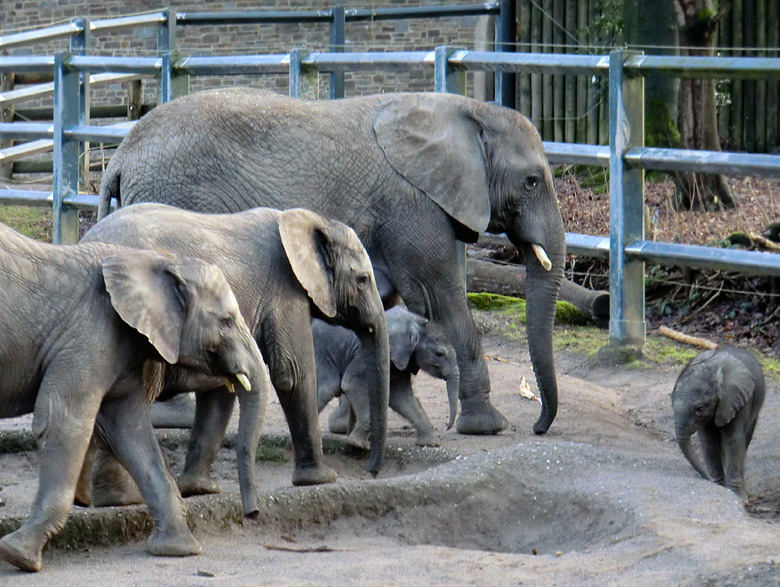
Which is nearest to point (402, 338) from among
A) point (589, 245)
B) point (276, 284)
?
point (276, 284)

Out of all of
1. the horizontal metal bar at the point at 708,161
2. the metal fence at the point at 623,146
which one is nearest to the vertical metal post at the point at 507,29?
the metal fence at the point at 623,146

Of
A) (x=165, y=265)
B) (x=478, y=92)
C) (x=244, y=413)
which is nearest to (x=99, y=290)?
(x=165, y=265)

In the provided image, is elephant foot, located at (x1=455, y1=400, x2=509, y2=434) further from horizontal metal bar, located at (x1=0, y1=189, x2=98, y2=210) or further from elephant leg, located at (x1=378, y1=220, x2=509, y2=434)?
horizontal metal bar, located at (x1=0, y1=189, x2=98, y2=210)

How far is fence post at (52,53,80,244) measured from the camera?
1183 cm

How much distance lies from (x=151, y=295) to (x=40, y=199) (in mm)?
7416

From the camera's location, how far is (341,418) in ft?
25.8

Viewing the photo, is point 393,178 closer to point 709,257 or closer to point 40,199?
point 709,257

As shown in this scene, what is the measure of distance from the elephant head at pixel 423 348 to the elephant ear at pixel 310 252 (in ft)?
4.22

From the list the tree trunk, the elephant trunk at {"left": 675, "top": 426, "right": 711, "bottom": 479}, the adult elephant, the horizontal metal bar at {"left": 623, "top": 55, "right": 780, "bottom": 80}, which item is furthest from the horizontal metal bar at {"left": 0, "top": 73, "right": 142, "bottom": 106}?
the elephant trunk at {"left": 675, "top": 426, "right": 711, "bottom": 479}

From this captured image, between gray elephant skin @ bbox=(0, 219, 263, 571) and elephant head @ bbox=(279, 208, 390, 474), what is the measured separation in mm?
769

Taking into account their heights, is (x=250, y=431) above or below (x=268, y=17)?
below

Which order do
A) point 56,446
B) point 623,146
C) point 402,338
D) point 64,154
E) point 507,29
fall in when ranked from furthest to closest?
point 507,29 → point 64,154 → point 623,146 → point 402,338 → point 56,446

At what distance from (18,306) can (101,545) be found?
3.05 ft

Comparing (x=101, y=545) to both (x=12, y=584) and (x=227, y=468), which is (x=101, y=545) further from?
(x=227, y=468)
